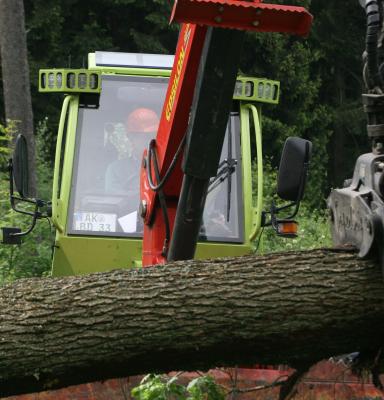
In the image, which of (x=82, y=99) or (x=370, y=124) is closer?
(x=370, y=124)

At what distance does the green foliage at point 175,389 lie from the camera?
535cm

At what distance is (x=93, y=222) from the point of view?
7586 millimetres

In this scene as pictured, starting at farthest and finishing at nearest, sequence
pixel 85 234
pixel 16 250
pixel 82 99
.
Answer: pixel 16 250 < pixel 82 99 < pixel 85 234

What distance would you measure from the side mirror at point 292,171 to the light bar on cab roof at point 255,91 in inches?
68.7

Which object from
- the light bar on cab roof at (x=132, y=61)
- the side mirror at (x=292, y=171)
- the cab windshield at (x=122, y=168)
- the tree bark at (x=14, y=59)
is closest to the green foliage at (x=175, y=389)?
the side mirror at (x=292, y=171)

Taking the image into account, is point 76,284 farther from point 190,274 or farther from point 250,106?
point 250,106

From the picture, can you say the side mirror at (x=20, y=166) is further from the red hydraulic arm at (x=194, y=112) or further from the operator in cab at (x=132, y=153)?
the operator in cab at (x=132, y=153)

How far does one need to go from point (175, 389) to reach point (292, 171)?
4.45 ft

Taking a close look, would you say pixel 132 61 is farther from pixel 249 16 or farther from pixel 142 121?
pixel 249 16

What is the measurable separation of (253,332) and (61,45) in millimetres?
19806

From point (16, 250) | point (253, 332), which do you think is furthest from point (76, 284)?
point (16, 250)

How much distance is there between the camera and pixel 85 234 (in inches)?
296

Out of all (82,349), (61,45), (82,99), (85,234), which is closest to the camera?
(82,349)

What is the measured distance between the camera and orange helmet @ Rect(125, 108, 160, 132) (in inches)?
316
